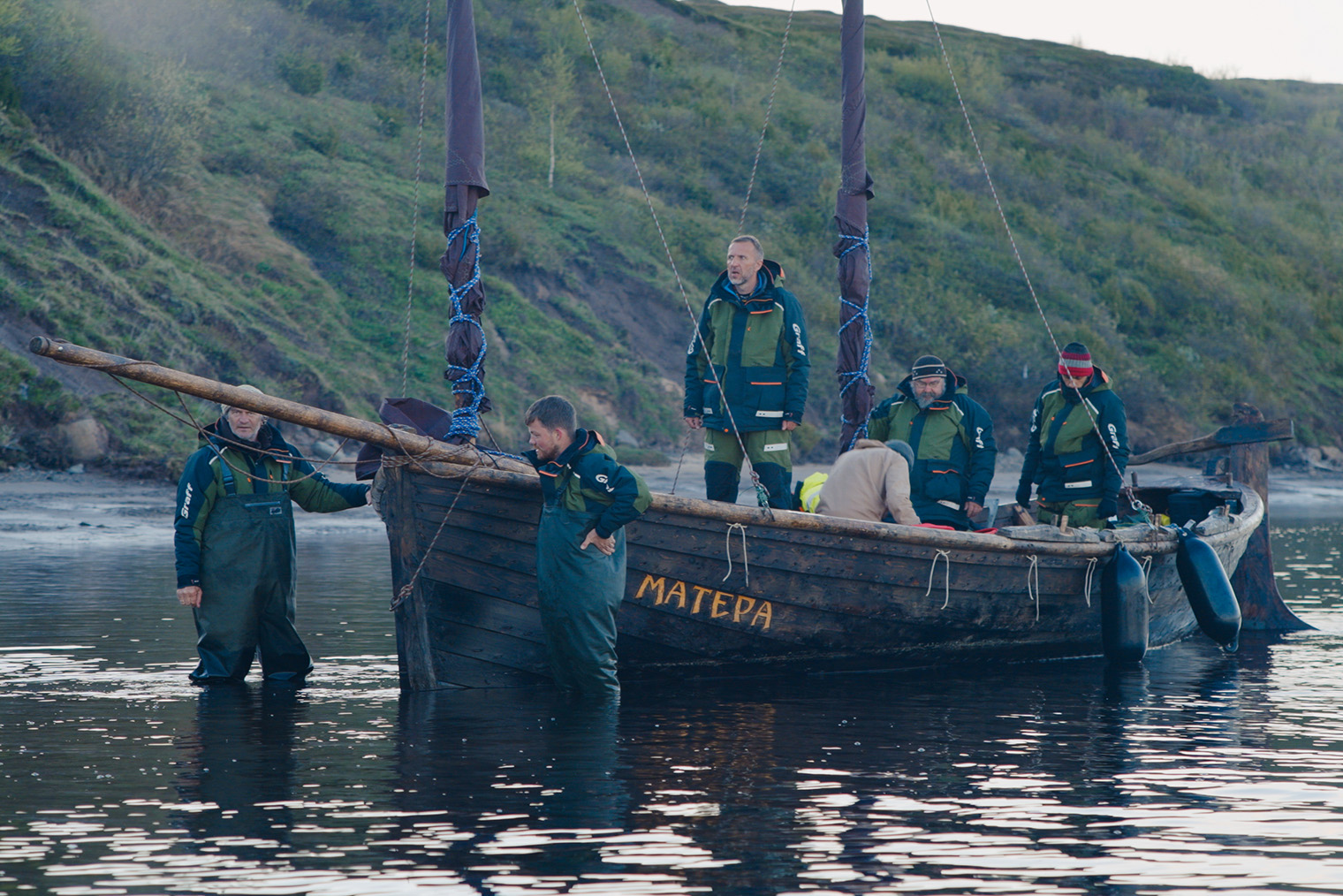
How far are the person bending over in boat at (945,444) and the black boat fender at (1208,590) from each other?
5.52ft

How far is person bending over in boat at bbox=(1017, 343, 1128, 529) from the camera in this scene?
405 inches

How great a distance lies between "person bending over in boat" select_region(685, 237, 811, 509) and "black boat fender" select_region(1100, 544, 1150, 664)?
236cm

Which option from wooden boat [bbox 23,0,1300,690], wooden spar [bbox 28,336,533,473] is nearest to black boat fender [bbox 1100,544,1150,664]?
wooden boat [bbox 23,0,1300,690]

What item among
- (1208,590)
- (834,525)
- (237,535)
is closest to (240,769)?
(237,535)

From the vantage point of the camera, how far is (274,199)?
28.6 metres

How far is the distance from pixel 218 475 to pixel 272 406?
937mm

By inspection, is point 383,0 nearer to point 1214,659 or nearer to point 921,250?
point 921,250

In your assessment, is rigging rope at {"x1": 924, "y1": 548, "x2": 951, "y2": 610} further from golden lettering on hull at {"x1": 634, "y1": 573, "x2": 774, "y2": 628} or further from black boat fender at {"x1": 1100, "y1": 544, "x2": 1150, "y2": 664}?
black boat fender at {"x1": 1100, "y1": 544, "x2": 1150, "y2": 664}

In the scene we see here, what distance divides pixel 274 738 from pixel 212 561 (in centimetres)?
143

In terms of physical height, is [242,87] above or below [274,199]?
above

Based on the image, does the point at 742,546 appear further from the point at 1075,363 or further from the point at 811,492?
the point at 1075,363

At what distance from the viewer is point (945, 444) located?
32.7 feet

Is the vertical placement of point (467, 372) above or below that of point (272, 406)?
above

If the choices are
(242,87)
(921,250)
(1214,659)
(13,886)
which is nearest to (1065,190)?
(921,250)
